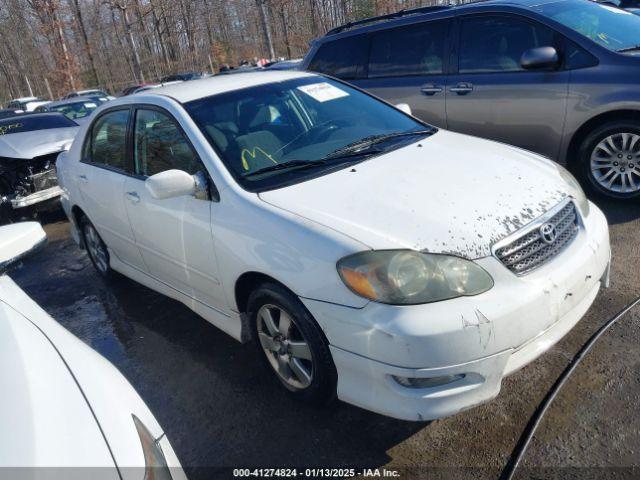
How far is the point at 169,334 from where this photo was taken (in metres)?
3.62

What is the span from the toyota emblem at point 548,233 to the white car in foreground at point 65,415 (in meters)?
1.77

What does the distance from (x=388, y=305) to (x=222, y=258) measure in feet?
3.40

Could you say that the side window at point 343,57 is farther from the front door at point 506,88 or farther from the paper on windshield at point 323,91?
the paper on windshield at point 323,91

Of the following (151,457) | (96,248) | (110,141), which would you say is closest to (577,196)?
(151,457)

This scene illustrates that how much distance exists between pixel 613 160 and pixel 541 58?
1064mm

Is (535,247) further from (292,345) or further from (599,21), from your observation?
(599,21)

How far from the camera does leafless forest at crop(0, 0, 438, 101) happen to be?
3106cm

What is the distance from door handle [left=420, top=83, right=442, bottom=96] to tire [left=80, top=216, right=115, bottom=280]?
351 cm

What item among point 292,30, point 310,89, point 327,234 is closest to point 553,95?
point 310,89

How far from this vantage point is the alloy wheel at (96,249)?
443 cm

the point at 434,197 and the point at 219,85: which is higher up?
the point at 219,85

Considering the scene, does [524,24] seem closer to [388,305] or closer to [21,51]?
[388,305]

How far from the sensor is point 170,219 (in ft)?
10.0

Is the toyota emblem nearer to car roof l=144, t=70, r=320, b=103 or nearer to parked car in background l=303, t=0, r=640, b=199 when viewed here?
car roof l=144, t=70, r=320, b=103
